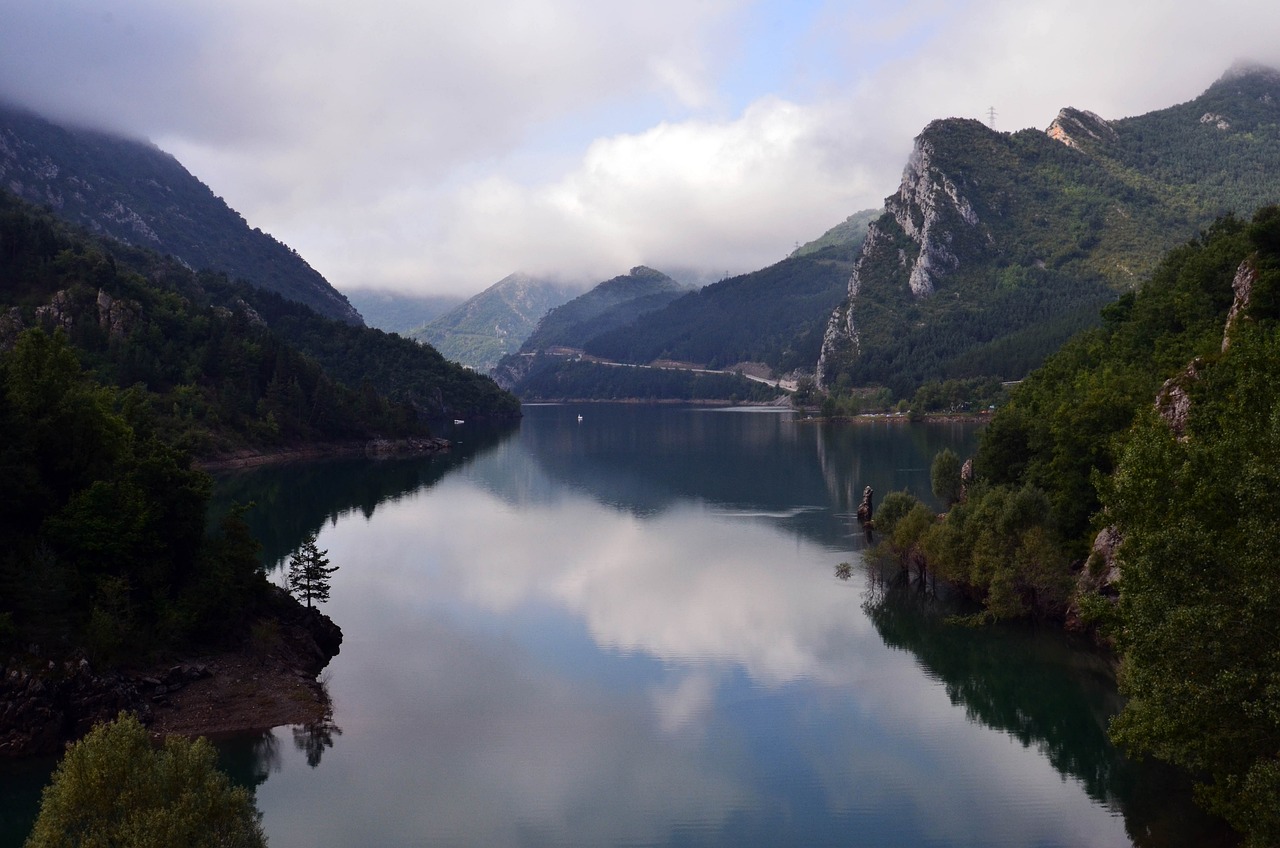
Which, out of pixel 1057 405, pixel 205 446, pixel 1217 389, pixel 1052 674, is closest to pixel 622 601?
pixel 1052 674

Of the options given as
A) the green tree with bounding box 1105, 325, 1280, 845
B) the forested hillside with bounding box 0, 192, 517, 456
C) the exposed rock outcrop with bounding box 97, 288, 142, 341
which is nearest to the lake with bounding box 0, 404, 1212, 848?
the green tree with bounding box 1105, 325, 1280, 845

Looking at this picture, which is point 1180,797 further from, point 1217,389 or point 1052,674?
point 1217,389

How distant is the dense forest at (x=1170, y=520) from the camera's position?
22781 mm

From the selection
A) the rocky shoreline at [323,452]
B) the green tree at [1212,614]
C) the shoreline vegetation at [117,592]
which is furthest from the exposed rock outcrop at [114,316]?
the green tree at [1212,614]

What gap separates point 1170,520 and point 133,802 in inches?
1003

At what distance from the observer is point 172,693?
36562 millimetres

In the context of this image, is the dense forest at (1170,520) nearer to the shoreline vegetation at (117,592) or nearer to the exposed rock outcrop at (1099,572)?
the exposed rock outcrop at (1099,572)

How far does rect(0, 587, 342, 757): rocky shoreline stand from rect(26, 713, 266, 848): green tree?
43.3ft

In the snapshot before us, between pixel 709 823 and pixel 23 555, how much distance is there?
26315mm

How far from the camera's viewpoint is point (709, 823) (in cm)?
2953

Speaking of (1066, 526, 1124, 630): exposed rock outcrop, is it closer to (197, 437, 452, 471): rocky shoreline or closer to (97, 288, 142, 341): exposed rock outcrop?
(197, 437, 452, 471): rocky shoreline

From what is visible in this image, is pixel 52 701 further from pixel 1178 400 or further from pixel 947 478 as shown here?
pixel 947 478

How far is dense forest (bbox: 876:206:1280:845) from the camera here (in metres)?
22.8

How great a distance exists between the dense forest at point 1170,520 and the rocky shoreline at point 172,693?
27.8 metres
